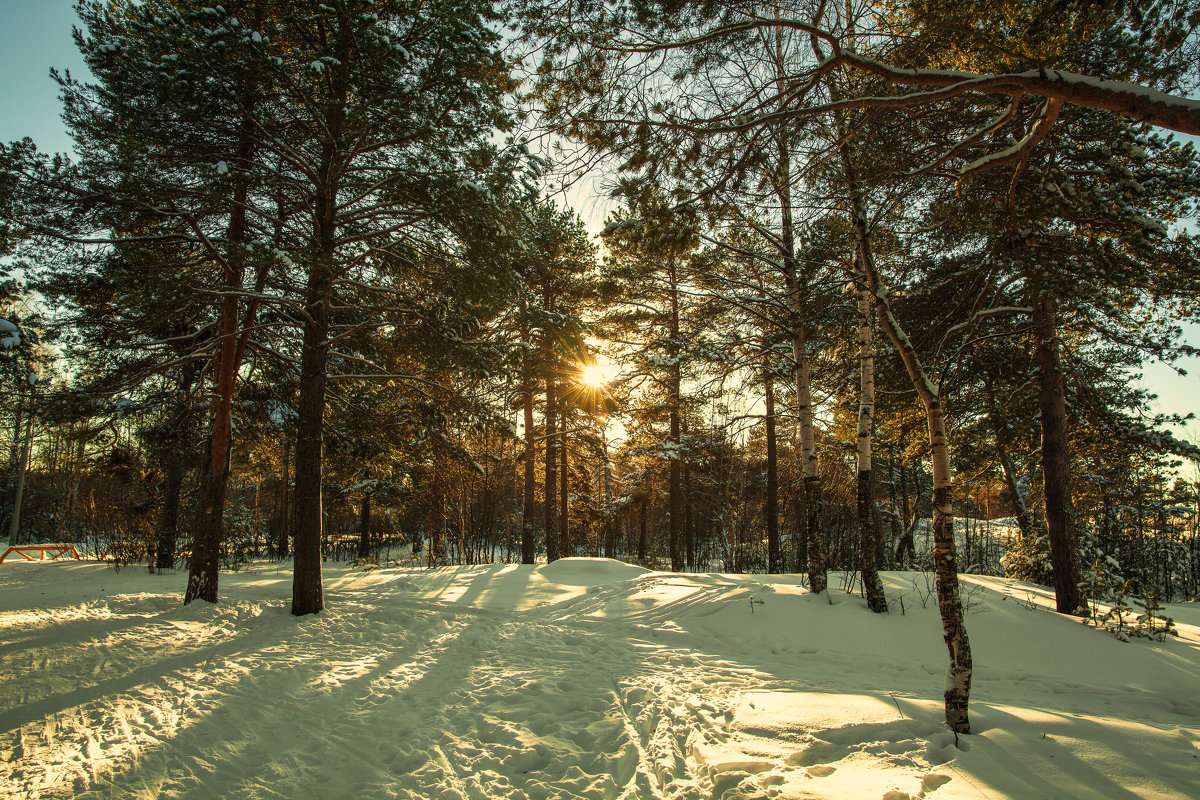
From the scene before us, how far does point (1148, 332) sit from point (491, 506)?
22664 millimetres

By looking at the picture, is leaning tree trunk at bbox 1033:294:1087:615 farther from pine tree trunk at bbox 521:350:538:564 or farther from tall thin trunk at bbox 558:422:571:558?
tall thin trunk at bbox 558:422:571:558

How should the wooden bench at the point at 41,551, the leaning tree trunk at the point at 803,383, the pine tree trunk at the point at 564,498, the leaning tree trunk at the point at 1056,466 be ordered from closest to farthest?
the leaning tree trunk at the point at 1056,466 < the leaning tree trunk at the point at 803,383 < the wooden bench at the point at 41,551 < the pine tree trunk at the point at 564,498

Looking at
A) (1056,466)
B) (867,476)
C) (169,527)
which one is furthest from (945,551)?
(169,527)

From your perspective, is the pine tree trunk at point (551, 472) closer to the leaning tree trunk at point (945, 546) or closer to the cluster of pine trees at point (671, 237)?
the cluster of pine trees at point (671, 237)

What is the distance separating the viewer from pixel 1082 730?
124 inches

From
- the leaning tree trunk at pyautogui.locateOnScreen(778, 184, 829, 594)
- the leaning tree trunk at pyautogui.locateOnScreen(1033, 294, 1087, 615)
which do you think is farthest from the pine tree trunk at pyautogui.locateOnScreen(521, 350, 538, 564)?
the leaning tree trunk at pyautogui.locateOnScreen(1033, 294, 1087, 615)

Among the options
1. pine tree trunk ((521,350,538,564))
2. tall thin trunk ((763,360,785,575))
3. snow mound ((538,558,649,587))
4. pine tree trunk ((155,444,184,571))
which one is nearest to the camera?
snow mound ((538,558,649,587))

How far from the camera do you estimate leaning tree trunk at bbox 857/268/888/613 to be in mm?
7195

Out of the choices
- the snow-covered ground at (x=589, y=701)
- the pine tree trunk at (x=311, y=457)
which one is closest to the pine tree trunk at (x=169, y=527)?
the snow-covered ground at (x=589, y=701)

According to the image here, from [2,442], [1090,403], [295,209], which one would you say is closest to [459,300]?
[295,209]

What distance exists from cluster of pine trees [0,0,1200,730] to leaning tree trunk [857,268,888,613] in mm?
56

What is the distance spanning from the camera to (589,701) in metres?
4.44

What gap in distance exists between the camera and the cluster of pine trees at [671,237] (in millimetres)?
4180

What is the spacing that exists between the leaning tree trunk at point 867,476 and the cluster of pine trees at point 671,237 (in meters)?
0.06
